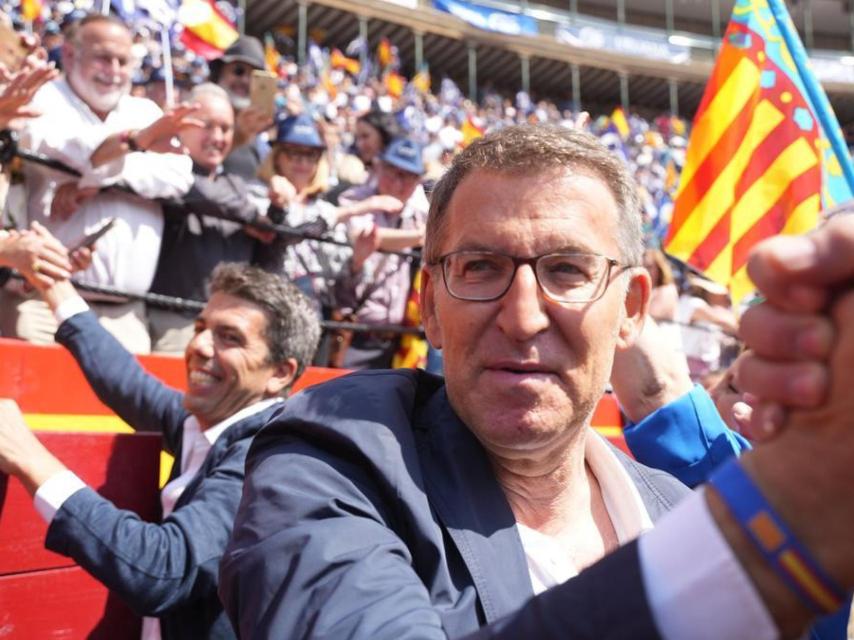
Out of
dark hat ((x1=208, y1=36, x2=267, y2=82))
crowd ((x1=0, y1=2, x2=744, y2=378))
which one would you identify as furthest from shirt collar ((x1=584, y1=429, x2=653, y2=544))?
dark hat ((x1=208, y1=36, x2=267, y2=82))

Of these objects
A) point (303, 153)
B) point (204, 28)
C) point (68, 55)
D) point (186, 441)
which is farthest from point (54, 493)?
point (204, 28)

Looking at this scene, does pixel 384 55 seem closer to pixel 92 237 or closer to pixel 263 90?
pixel 263 90

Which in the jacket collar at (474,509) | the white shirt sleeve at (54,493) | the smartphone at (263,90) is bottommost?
the white shirt sleeve at (54,493)

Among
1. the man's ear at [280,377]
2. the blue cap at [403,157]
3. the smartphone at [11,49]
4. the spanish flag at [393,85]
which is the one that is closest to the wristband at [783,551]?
the man's ear at [280,377]

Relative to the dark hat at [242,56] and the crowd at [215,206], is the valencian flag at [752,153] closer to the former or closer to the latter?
the crowd at [215,206]

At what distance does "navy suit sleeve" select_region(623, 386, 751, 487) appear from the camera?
73.4 inches

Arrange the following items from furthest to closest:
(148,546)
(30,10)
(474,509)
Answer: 1. (30,10)
2. (148,546)
3. (474,509)

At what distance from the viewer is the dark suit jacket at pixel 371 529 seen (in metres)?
0.92

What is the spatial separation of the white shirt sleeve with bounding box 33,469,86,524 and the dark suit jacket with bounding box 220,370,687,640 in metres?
0.83

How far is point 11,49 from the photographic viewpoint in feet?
10.6

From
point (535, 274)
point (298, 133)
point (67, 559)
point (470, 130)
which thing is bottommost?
point (67, 559)

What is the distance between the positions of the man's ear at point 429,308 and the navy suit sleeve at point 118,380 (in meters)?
1.31

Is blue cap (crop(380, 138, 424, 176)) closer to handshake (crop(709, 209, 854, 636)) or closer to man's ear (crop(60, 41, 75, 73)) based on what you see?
man's ear (crop(60, 41, 75, 73))

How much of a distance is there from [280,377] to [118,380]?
0.48 metres
